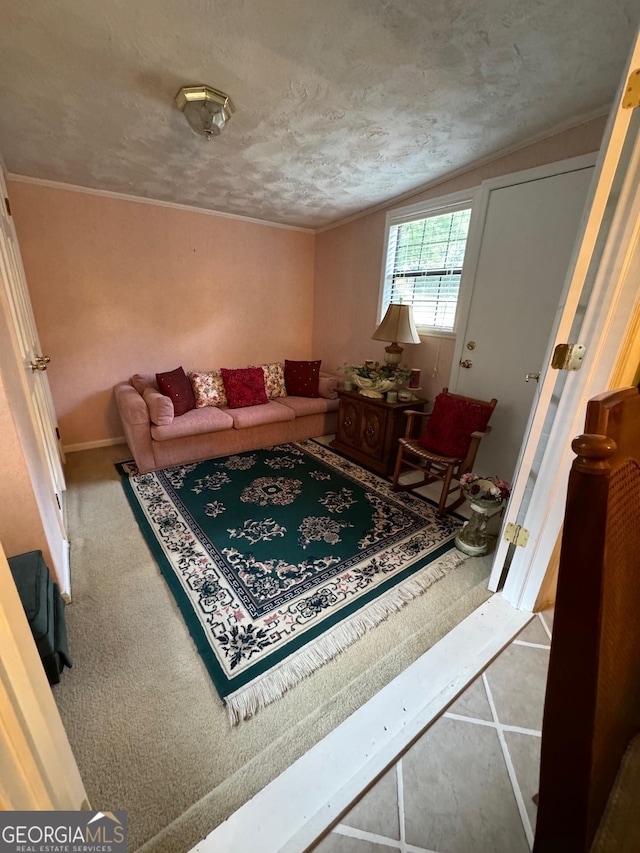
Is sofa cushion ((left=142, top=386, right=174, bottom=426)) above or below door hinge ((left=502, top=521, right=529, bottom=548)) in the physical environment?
above

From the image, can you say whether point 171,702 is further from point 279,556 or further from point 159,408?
point 159,408

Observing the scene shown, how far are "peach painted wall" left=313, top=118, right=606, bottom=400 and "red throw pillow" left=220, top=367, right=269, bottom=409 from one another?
1098mm

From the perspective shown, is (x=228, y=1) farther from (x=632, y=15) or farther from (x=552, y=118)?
(x=552, y=118)

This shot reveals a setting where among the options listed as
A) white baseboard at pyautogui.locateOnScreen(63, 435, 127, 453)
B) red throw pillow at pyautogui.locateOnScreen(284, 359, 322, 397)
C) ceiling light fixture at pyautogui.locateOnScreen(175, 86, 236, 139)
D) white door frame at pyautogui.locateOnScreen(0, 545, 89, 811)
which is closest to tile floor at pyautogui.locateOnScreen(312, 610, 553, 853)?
white door frame at pyautogui.locateOnScreen(0, 545, 89, 811)

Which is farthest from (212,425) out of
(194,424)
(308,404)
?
(308,404)

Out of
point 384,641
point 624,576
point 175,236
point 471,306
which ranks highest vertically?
point 175,236

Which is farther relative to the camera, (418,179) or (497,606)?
(418,179)

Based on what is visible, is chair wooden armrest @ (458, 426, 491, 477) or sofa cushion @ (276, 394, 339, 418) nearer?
chair wooden armrest @ (458, 426, 491, 477)

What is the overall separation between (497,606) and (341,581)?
2.45ft

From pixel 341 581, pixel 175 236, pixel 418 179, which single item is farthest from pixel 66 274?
pixel 341 581

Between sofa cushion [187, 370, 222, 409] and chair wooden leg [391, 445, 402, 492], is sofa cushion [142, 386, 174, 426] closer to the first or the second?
sofa cushion [187, 370, 222, 409]

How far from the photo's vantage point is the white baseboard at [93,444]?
3195mm

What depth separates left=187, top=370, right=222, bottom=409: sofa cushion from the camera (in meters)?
3.30

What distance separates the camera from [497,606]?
60.7 inches
